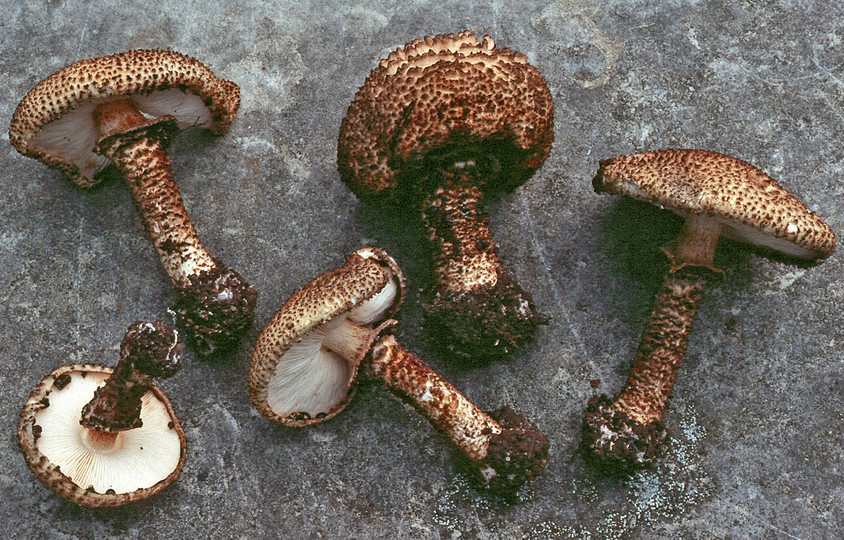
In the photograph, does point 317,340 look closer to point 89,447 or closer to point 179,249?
point 179,249

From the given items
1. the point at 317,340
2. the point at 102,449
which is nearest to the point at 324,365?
the point at 317,340

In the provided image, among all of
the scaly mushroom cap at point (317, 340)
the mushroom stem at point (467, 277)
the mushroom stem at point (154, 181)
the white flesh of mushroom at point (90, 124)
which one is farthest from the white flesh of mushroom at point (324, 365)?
the white flesh of mushroom at point (90, 124)

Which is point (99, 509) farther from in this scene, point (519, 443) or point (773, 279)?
point (773, 279)

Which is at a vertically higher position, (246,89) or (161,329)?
(246,89)

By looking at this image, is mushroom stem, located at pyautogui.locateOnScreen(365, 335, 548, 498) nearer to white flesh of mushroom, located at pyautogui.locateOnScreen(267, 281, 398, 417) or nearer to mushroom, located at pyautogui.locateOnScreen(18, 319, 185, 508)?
white flesh of mushroom, located at pyautogui.locateOnScreen(267, 281, 398, 417)

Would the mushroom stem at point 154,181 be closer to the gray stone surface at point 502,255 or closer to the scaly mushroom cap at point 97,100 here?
the scaly mushroom cap at point 97,100

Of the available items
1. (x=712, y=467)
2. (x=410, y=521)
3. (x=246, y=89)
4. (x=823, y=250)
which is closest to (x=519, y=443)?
(x=410, y=521)
